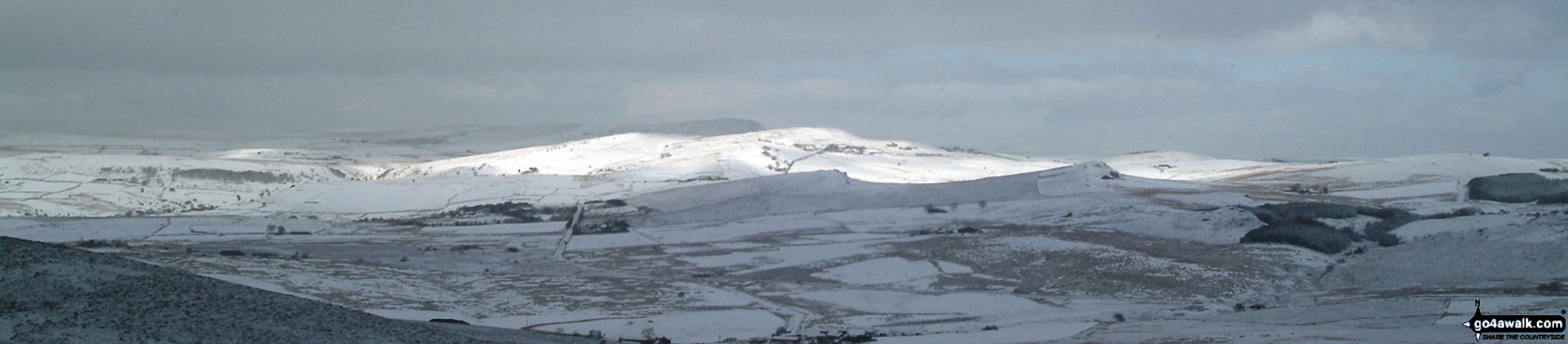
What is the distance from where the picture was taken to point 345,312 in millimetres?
19250

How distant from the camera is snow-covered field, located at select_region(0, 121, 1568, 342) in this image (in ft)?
88.4

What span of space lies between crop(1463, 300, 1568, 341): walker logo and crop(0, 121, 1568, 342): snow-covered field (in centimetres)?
46

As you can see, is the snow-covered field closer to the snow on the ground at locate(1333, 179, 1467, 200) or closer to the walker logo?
the snow on the ground at locate(1333, 179, 1467, 200)

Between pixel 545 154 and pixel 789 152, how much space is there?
18773 millimetres

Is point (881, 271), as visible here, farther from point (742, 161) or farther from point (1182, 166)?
point (1182, 166)

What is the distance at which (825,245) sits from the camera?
4319cm

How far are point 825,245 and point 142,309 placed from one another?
28.7m

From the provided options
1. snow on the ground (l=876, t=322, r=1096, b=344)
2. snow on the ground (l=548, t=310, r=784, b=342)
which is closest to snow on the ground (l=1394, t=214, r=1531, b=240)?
snow on the ground (l=876, t=322, r=1096, b=344)

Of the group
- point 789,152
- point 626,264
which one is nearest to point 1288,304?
point 626,264

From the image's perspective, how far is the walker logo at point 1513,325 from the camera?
1722cm


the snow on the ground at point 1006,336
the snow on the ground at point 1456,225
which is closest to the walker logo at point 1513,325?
the snow on the ground at point 1006,336

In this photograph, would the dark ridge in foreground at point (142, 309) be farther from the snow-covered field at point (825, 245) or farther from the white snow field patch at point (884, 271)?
the white snow field patch at point (884, 271)

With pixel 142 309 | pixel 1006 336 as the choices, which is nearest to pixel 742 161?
pixel 1006 336

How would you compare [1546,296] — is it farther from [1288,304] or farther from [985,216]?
[985,216]
